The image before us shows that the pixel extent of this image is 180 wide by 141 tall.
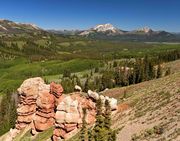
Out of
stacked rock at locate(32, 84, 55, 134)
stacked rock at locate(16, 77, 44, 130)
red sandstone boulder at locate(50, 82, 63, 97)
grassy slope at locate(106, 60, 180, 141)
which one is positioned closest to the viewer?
grassy slope at locate(106, 60, 180, 141)

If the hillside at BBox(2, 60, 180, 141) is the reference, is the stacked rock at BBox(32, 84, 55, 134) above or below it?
below

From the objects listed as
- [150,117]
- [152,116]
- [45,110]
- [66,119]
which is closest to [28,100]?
[45,110]

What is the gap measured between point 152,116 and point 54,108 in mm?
33151

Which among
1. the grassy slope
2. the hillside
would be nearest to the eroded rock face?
the hillside

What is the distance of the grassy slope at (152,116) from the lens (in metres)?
53.0

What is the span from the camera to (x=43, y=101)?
3499 inches

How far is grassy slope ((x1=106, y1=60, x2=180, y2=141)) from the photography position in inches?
2088

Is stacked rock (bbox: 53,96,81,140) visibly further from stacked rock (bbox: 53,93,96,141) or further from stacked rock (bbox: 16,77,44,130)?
stacked rock (bbox: 16,77,44,130)

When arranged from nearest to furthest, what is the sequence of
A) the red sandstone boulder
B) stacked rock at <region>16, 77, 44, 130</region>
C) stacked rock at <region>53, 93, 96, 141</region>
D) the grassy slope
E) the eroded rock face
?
the grassy slope
stacked rock at <region>53, 93, 96, 141</region>
the eroded rock face
the red sandstone boulder
stacked rock at <region>16, 77, 44, 130</region>

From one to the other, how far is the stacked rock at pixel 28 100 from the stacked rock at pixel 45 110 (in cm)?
768

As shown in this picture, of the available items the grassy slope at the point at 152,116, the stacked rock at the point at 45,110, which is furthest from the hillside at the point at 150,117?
the stacked rock at the point at 45,110

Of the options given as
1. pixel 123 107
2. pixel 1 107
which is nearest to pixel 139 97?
pixel 123 107

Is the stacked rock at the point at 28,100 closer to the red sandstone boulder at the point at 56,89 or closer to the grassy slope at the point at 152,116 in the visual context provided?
the red sandstone boulder at the point at 56,89

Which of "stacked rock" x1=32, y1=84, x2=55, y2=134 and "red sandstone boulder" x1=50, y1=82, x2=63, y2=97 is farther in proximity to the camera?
"stacked rock" x1=32, y1=84, x2=55, y2=134
